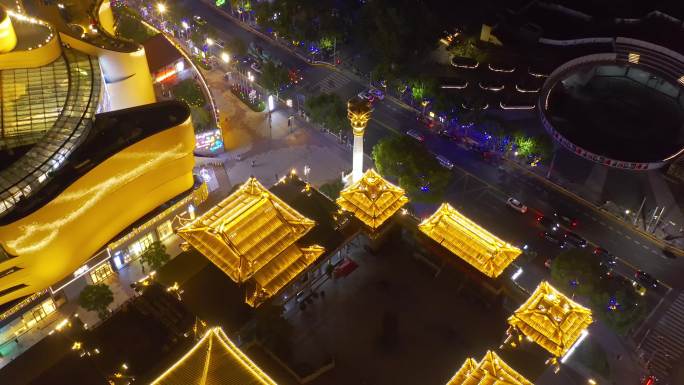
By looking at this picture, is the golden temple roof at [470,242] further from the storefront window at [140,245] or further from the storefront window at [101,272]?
the storefront window at [101,272]

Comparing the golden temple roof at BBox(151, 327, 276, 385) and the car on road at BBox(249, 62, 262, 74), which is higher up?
the car on road at BBox(249, 62, 262, 74)

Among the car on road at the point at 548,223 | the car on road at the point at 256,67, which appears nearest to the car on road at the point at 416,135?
the car on road at the point at 548,223

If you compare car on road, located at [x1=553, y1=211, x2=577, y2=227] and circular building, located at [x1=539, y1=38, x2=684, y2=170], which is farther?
circular building, located at [x1=539, y1=38, x2=684, y2=170]

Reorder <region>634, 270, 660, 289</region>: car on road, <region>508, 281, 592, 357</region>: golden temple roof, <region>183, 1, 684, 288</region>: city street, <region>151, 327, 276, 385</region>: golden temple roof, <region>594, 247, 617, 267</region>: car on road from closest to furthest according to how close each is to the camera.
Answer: <region>151, 327, 276, 385</region>: golden temple roof → <region>508, 281, 592, 357</region>: golden temple roof → <region>634, 270, 660, 289</region>: car on road → <region>594, 247, 617, 267</region>: car on road → <region>183, 1, 684, 288</region>: city street

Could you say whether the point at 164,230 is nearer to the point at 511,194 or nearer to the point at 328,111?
the point at 328,111

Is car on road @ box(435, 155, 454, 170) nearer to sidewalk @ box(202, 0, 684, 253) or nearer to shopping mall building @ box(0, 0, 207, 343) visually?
sidewalk @ box(202, 0, 684, 253)

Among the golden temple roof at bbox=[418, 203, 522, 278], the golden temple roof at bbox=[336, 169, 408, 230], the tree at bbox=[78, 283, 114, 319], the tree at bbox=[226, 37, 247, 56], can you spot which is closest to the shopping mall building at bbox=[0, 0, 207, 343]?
the tree at bbox=[78, 283, 114, 319]

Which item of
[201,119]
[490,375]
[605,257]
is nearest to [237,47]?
[201,119]

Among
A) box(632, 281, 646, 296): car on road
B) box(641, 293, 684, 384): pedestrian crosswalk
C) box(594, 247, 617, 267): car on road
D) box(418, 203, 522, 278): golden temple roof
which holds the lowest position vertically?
box(641, 293, 684, 384): pedestrian crosswalk
